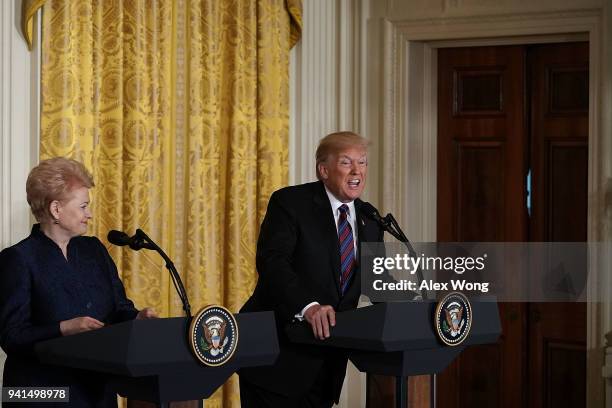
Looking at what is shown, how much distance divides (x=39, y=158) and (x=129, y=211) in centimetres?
58

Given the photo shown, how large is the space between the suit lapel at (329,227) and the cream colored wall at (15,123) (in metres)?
1.34

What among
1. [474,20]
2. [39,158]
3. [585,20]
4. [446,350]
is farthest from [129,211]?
[585,20]

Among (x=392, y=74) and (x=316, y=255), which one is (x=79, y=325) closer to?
(x=316, y=255)

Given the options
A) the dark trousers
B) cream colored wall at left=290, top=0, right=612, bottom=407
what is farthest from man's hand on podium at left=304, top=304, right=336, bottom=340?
cream colored wall at left=290, top=0, right=612, bottom=407

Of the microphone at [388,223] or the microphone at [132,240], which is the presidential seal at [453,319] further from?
the microphone at [132,240]

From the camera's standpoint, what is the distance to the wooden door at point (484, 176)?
19.8ft

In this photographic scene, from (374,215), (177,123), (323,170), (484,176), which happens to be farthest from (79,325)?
(484,176)

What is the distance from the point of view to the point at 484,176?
6141 millimetres

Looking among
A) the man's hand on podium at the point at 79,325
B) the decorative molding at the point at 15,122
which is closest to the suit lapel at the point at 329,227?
the man's hand on podium at the point at 79,325

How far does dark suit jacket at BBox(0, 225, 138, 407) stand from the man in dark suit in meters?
0.70

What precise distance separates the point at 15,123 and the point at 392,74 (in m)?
2.48

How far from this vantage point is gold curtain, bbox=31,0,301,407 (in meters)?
4.52

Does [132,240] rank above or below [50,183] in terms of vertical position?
below

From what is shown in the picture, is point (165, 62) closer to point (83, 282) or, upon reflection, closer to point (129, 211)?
point (129, 211)
